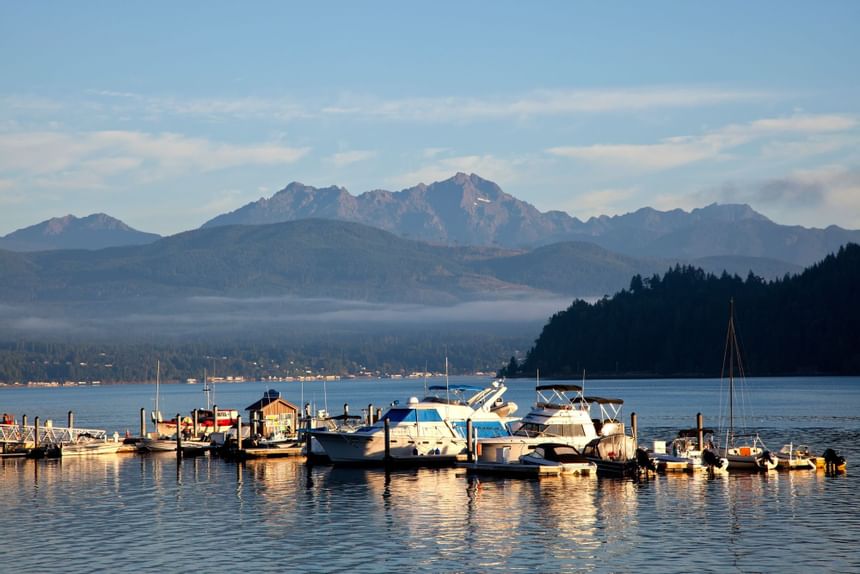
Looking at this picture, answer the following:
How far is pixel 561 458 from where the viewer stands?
7931 cm

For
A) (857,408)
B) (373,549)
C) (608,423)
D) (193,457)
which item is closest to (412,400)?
(608,423)

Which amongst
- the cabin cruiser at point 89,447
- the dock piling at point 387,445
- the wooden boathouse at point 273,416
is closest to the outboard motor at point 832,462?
the dock piling at point 387,445

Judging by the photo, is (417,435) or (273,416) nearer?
(417,435)

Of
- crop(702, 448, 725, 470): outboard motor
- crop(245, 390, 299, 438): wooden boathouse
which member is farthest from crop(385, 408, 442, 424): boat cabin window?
crop(245, 390, 299, 438): wooden boathouse

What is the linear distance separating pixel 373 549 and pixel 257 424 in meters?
51.5

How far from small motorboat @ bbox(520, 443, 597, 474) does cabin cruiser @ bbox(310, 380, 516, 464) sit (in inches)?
270

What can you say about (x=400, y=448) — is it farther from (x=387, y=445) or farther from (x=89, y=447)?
(x=89, y=447)

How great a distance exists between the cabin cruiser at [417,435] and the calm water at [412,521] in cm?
216

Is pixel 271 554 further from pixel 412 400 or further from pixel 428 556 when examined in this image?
pixel 412 400

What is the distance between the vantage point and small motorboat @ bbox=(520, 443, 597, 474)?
78000 mm

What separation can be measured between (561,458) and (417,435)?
1225 centimetres

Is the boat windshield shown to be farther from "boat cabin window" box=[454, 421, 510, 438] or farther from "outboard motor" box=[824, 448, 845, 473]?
"outboard motor" box=[824, 448, 845, 473]

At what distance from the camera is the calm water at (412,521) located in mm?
51469

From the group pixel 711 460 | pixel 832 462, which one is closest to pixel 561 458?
pixel 711 460
